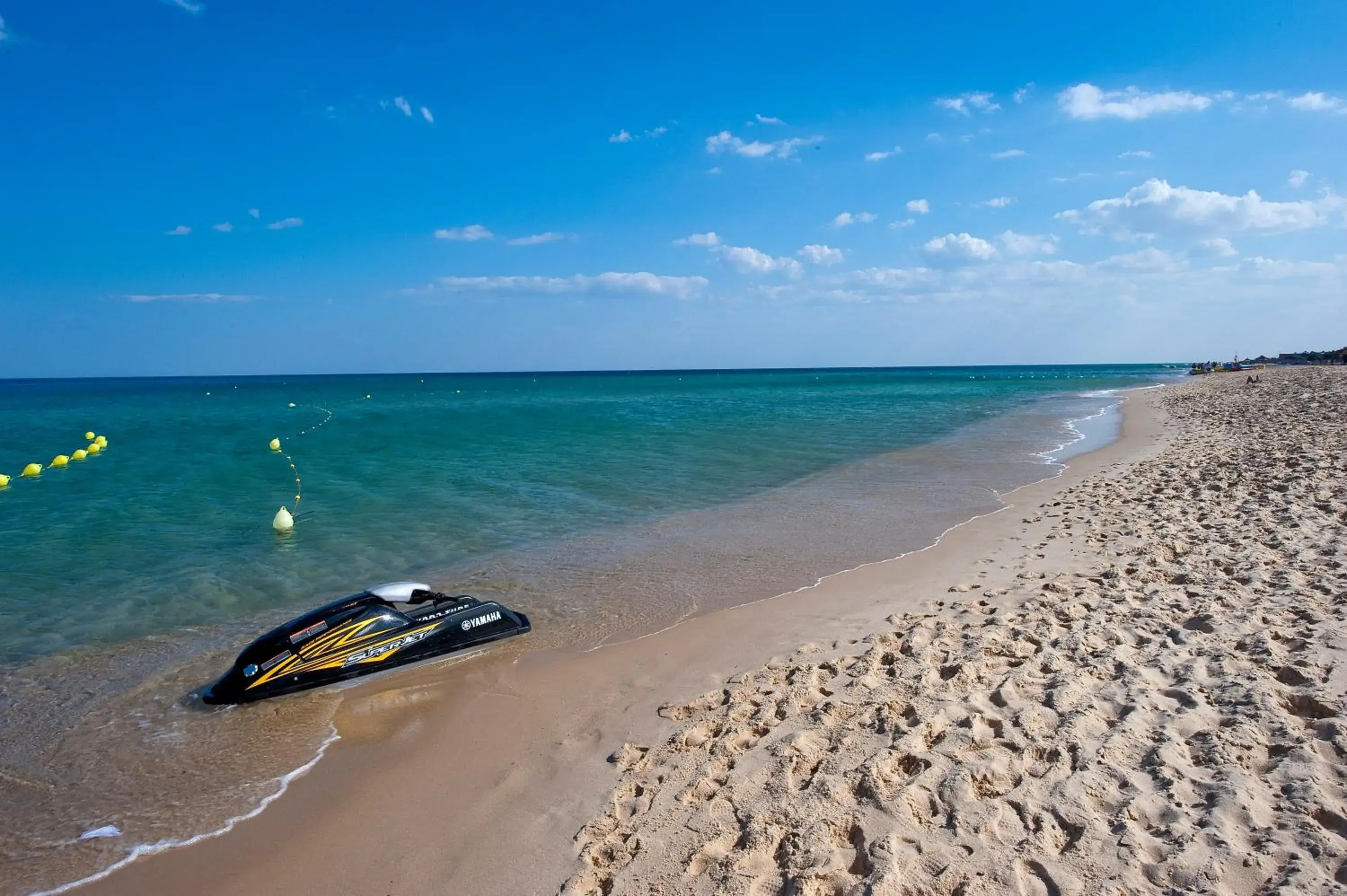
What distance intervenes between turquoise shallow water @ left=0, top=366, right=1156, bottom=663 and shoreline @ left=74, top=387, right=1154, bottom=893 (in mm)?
4145

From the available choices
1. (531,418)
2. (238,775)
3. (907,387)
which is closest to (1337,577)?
(238,775)

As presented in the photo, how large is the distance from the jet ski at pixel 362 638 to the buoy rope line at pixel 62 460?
19320 mm

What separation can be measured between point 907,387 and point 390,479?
267ft

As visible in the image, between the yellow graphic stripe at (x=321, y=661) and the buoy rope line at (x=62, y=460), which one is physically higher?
the buoy rope line at (x=62, y=460)

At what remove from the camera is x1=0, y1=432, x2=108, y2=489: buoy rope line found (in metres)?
21.9

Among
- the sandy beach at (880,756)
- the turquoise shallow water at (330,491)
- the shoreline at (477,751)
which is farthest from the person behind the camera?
the turquoise shallow water at (330,491)

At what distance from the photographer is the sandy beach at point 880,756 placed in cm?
384

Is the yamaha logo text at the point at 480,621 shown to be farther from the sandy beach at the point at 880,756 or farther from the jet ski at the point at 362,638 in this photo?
the sandy beach at the point at 880,756

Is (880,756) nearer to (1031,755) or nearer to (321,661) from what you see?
(1031,755)

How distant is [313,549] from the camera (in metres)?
12.6

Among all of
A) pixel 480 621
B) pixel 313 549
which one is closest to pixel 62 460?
pixel 313 549

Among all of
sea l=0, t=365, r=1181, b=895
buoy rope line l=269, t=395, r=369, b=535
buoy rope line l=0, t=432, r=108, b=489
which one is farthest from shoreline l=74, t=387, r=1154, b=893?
buoy rope line l=0, t=432, r=108, b=489

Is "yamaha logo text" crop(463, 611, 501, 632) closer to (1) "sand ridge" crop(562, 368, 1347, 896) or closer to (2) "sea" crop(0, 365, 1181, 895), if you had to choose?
(2) "sea" crop(0, 365, 1181, 895)

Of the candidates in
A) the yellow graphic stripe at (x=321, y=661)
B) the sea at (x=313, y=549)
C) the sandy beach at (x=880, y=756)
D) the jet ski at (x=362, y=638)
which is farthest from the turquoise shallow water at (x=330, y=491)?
the sandy beach at (x=880, y=756)
